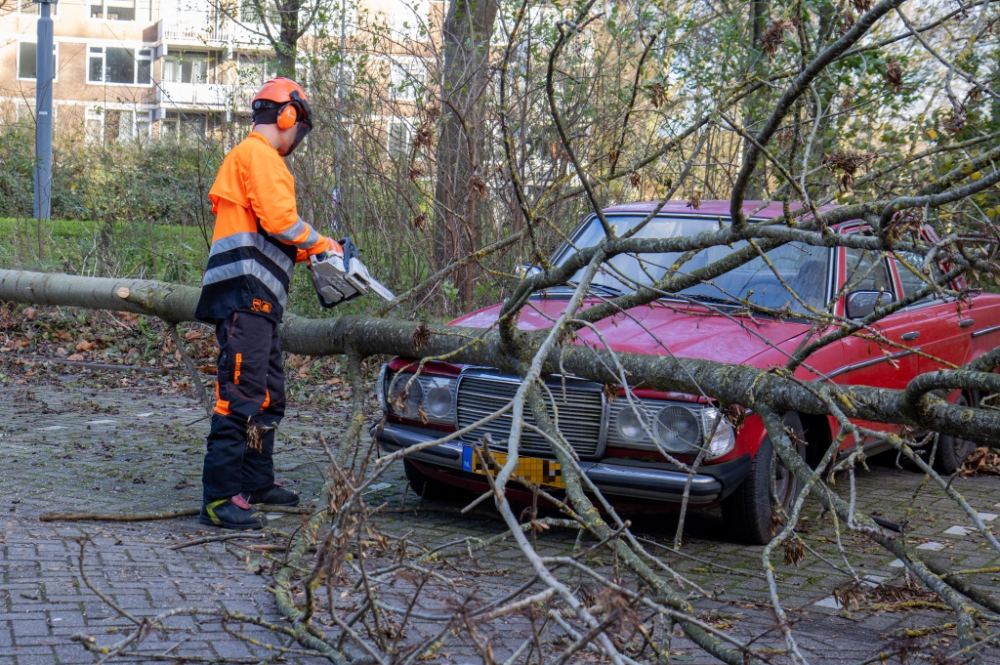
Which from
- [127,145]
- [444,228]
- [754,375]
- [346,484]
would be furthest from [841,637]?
[127,145]

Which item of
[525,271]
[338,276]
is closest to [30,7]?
[338,276]

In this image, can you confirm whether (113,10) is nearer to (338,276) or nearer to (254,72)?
(254,72)

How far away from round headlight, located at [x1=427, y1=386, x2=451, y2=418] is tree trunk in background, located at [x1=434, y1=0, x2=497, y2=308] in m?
3.49

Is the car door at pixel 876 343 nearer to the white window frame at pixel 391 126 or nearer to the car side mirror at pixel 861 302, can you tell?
the car side mirror at pixel 861 302

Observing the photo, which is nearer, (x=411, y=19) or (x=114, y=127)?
(x=411, y=19)

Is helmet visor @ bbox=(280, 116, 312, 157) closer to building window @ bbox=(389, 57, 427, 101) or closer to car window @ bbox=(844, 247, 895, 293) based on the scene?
car window @ bbox=(844, 247, 895, 293)

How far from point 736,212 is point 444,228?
6086 mm

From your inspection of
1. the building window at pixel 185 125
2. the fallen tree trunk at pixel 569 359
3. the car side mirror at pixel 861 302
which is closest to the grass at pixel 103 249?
the building window at pixel 185 125

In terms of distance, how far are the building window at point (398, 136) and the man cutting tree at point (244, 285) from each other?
4362 mm

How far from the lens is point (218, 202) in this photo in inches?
207

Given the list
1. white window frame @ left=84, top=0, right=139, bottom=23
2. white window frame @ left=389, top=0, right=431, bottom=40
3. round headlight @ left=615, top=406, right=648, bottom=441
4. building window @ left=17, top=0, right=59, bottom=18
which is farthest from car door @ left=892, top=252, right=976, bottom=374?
white window frame @ left=84, top=0, right=139, bottom=23

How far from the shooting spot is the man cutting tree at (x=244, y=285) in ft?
16.9

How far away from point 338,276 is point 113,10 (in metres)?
45.3

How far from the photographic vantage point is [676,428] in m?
4.78
